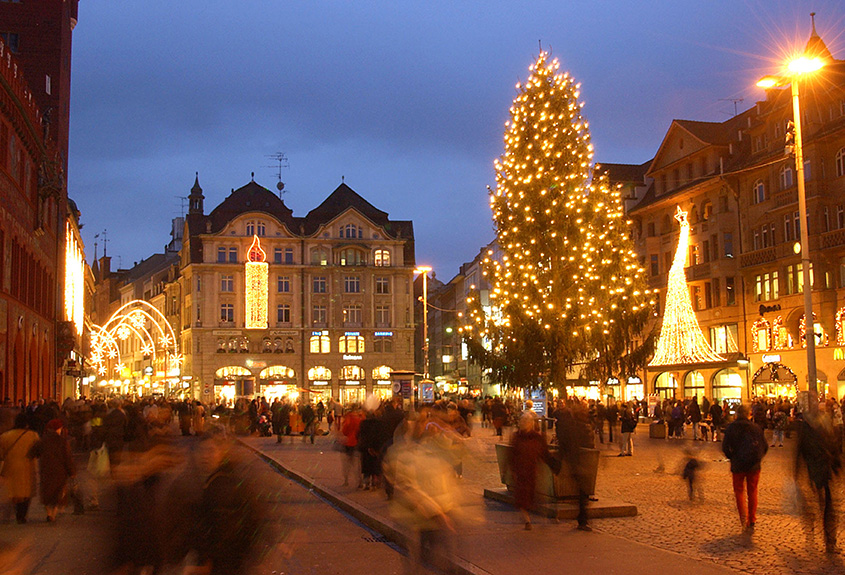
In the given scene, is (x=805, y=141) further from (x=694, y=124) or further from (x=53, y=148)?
(x=53, y=148)

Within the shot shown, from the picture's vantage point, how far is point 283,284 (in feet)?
295

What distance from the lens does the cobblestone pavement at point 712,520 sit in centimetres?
1098

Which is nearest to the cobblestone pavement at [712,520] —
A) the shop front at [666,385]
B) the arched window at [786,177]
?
the arched window at [786,177]

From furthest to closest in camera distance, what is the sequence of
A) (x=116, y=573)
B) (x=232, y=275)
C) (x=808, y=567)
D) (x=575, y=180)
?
(x=232, y=275) → (x=575, y=180) → (x=808, y=567) → (x=116, y=573)

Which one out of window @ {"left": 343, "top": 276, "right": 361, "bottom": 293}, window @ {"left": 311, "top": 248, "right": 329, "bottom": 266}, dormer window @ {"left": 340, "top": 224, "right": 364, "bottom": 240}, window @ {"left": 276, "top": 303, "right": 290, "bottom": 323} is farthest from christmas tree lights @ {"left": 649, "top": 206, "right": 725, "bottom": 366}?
window @ {"left": 276, "top": 303, "right": 290, "bottom": 323}

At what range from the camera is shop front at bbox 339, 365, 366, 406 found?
89.6m

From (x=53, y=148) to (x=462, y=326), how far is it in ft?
95.3

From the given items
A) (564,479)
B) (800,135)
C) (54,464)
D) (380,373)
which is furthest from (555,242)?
(380,373)

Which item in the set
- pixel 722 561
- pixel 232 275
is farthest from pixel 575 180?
pixel 232 275

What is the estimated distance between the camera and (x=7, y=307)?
1448 inches

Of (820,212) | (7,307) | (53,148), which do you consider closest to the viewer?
(7,307)

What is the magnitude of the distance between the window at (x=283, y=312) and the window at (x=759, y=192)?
160ft

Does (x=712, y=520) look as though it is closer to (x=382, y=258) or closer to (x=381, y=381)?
(x=381, y=381)

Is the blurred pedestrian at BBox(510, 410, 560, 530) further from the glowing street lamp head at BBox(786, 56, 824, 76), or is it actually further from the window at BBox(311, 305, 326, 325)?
the window at BBox(311, 305, 326, 325)
